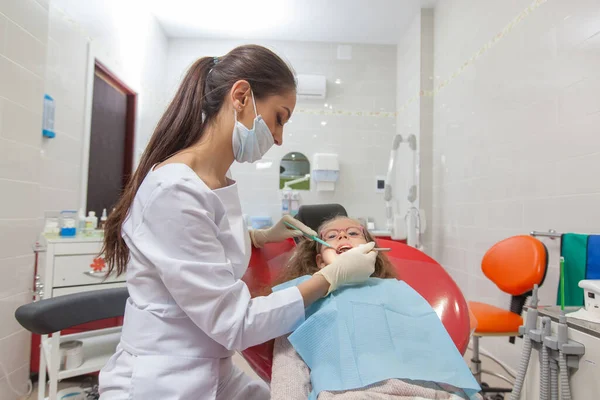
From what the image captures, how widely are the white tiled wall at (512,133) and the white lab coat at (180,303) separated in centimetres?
172

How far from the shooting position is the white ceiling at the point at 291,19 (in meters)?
3.55

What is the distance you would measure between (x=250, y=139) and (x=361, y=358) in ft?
2.21

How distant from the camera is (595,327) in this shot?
1.12 metres

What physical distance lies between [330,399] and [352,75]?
3.88 metres

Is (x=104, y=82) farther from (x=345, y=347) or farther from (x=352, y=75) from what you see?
(x=345, y=347)

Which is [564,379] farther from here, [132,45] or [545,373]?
[132,45]

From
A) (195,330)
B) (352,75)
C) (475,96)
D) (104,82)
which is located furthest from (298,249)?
(352,75)

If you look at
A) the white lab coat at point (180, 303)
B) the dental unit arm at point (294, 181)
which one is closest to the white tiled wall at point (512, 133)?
the dental unit arm at point (294, 181)

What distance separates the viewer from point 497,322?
185cm

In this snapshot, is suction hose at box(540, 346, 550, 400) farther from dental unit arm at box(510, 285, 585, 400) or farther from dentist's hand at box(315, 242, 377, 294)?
dentist's hand at box(315, 242, 377, 294)

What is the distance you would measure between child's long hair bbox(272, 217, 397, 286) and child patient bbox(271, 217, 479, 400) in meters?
0.18

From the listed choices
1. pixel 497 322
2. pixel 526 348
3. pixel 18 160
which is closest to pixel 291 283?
pixel 526 348

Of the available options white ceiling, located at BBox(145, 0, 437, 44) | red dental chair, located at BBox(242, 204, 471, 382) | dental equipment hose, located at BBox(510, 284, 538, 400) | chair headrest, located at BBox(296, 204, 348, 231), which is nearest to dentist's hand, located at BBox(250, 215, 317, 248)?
red dental chair, located at BBox(242, 204, 471, 382)

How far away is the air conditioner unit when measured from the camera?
4113mm
